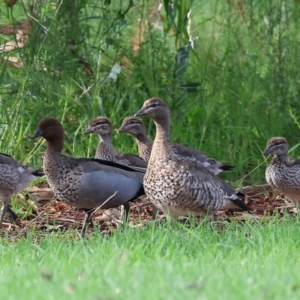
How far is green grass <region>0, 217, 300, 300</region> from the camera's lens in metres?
5.19

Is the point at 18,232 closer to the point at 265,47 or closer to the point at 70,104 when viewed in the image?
the point at 70,104

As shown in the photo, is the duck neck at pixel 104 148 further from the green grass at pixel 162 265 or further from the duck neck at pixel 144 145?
the green grass at pixel 162 265

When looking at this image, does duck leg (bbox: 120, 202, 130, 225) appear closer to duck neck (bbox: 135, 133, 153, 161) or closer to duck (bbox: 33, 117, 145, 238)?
duck (bbox: 33, 117, 145, 238)

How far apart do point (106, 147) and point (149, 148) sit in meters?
0.61

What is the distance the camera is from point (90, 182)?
9352 millimetres

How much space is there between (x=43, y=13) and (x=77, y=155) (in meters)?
1.81

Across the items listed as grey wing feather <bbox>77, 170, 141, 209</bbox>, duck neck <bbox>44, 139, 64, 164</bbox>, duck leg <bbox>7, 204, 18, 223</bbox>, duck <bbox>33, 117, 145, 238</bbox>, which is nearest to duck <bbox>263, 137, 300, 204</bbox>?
duck <bbox>33, 117, 145, 238</bbox>

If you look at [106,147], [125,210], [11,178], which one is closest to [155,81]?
[106,147]

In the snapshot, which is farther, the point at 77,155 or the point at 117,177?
the point at 77,155

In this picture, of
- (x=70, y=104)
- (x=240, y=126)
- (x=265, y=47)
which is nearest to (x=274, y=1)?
(x=265, y=47)

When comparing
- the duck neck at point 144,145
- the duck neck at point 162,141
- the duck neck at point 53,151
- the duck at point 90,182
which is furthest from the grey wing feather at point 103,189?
the duck neck at point 144,145

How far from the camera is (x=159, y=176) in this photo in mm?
8914

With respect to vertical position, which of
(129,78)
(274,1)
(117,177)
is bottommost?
(117,177)

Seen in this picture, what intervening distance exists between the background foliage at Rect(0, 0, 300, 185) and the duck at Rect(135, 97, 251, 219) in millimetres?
1613
